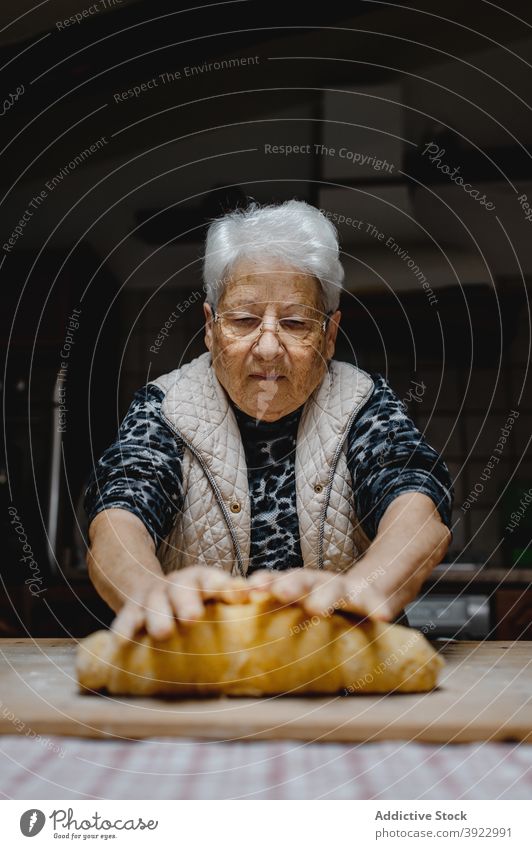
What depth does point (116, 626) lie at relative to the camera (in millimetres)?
337

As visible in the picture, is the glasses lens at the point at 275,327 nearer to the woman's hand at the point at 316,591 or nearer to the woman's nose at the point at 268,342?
the woman's nose at the point at 268,342

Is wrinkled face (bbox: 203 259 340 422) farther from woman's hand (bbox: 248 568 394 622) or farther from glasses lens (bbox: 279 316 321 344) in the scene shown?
woman's hand (bbox: 248 568 394 622)

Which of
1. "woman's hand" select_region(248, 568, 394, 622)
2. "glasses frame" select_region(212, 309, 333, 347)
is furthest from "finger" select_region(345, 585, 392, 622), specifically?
"glasses frame" select_region(212, 309, 333, 347)

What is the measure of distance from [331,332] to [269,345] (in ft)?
0.24

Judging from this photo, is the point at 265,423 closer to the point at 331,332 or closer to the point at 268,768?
the point at 331,332

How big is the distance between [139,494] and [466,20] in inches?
20.7

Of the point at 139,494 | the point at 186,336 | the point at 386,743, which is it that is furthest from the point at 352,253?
the point at 386,743

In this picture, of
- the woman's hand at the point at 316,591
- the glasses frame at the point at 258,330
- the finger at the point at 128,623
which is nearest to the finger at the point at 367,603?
the woman's hand at the point at 316,591

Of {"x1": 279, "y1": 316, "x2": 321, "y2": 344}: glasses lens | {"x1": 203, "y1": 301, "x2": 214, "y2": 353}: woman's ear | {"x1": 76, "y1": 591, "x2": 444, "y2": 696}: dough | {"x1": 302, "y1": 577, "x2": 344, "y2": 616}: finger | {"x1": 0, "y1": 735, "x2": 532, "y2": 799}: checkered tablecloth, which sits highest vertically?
{"x1": 203, "y1": 301, "x2": 214, "y2": 353}: woman's ear

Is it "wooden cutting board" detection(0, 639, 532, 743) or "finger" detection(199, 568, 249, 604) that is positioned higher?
"finger" detection(199, 568, 249, 604)

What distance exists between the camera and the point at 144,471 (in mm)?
482

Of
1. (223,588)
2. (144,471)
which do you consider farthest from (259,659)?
(144,471)

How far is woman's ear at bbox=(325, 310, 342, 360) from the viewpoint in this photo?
0.54 meters

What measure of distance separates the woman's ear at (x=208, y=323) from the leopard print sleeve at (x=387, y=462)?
0.14 m
